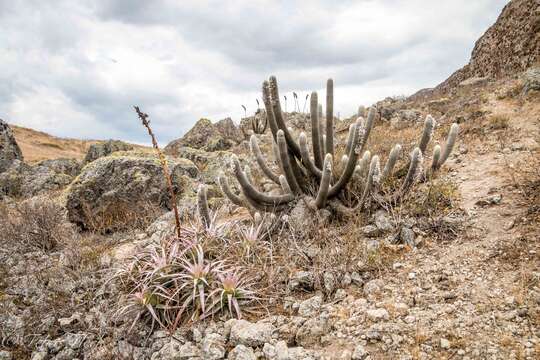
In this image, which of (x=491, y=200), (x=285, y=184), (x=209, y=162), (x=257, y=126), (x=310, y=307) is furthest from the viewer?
(x=257, y=126)

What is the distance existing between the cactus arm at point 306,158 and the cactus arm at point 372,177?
28.2 inches

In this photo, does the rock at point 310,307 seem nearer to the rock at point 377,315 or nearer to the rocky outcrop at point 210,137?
the rock at point 377,315

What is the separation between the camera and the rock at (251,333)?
2598 mm

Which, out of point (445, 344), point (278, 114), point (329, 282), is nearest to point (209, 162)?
point (278, 114)

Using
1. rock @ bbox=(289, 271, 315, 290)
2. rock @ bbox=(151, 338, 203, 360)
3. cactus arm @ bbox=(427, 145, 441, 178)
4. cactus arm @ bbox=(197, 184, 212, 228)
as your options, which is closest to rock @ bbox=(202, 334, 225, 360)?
rock @ bbox=(151, 338, 203, 360)

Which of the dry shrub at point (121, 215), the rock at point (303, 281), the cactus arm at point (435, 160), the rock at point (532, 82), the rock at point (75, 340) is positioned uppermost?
the rock at point (532, 82)

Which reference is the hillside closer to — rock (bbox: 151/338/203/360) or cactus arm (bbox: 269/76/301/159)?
cactus arm (bbox: 269/76/301/159)

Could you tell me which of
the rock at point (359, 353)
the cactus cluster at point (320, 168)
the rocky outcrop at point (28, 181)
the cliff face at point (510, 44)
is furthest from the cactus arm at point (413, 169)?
the cliff face at point (510, 44)

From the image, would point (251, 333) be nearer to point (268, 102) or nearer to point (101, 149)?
point (268, 102)

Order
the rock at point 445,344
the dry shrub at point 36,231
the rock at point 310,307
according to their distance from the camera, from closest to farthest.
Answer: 1. the rock at point 445,344
2. the rock at point 310,307
3. the dry shrub at point 36,231

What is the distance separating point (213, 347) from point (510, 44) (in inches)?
623

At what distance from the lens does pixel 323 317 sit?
271 centimetres

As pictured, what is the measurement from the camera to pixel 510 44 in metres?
13.9

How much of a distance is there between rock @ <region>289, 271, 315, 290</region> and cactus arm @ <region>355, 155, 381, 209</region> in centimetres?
112
